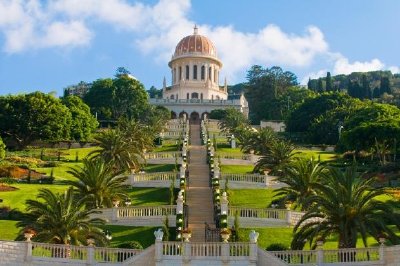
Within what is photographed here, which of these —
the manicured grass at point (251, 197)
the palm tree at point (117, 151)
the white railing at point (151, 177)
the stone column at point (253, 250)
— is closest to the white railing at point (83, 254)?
the stone column at point (253, 250)

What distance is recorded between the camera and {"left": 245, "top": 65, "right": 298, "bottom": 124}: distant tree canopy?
12556 centimetres

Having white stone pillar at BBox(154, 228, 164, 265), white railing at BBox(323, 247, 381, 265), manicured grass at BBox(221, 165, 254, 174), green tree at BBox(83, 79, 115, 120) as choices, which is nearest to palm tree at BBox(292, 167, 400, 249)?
white railing at BBox(323, 247, 381, 265)

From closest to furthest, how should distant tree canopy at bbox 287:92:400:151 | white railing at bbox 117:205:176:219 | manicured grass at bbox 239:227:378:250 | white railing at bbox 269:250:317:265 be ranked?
white railing at bbox 269:250:317:265 → manicured grass at bbox 239:227:378:250 → white railing at bbox 117:205:176:219 → distant tree canopy at bbox 287:92:400:151

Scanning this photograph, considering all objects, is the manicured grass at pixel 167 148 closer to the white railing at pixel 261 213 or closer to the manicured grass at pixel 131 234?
the manicured grass at pixel 131 234

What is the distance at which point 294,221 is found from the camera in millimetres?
36781

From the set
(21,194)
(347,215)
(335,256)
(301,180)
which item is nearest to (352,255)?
(335,256)

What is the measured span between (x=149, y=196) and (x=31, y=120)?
38.6 meters

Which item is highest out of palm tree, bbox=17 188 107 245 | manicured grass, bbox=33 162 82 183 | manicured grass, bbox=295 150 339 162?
manicured grass, bbox=295 150 339 162

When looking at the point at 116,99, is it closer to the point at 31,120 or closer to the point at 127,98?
the point at 127,98

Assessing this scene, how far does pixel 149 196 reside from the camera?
45.0 meters

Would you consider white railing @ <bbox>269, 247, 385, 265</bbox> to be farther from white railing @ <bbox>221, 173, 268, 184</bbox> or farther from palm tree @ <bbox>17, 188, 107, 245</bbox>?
white railing @ <bbox>221, 173, 268, 184</bbox>

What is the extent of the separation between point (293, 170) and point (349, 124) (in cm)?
3964

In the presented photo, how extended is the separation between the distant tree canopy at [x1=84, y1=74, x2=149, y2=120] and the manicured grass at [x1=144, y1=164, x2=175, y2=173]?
51.3 m

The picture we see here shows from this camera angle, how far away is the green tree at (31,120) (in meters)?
78.5
